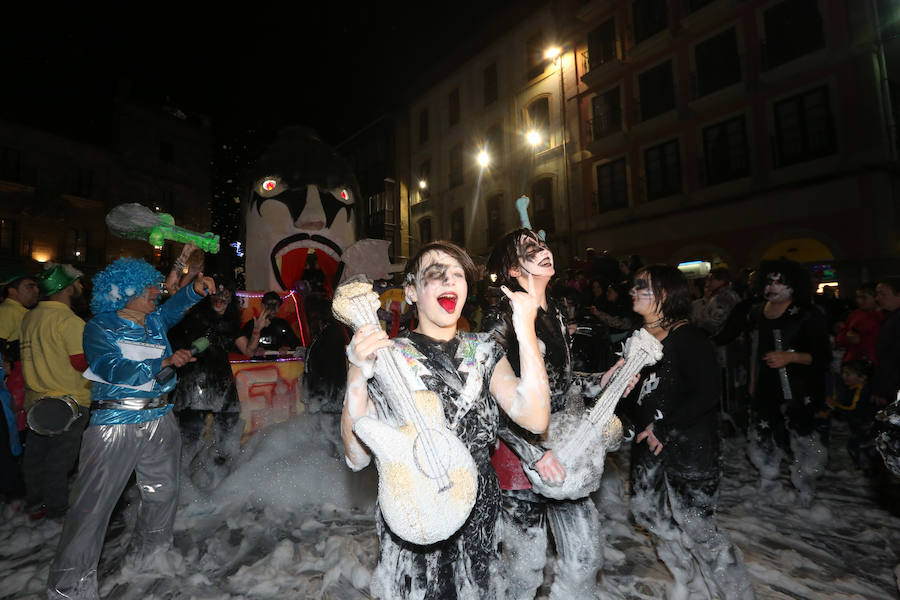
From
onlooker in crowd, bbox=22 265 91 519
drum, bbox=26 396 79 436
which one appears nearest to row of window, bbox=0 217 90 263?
onlooker in crowd, bbox=22 265 91 519

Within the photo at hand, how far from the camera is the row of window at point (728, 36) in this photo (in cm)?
1205

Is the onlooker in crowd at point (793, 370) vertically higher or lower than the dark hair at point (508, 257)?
lower

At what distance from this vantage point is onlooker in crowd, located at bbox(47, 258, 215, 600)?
2635mm

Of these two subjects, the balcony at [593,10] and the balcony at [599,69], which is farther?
the balcony at [593,10]

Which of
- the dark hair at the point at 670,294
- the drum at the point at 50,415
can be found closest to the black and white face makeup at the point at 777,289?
the dark hair at the point at 670,294

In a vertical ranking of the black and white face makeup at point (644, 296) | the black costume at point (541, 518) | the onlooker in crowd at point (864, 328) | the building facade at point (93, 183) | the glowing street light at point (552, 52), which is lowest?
the black costume at point (541, 518)

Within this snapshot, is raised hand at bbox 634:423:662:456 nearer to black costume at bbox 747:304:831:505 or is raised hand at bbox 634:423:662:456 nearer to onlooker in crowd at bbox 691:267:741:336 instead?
black costume at bbox 747:304:831:505

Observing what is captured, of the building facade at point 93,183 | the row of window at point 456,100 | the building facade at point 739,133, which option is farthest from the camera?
the row of window at point 456,100

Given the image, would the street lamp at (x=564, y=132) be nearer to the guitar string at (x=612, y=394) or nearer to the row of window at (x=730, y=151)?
the row of window at (x=730, y=151)

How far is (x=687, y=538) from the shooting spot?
105 inches

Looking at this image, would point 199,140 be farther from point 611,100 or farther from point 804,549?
point 804,549

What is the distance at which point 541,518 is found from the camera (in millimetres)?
2406

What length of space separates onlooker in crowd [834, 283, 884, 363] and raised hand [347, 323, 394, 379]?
19.7 ft

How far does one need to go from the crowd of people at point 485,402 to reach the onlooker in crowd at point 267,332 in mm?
42
